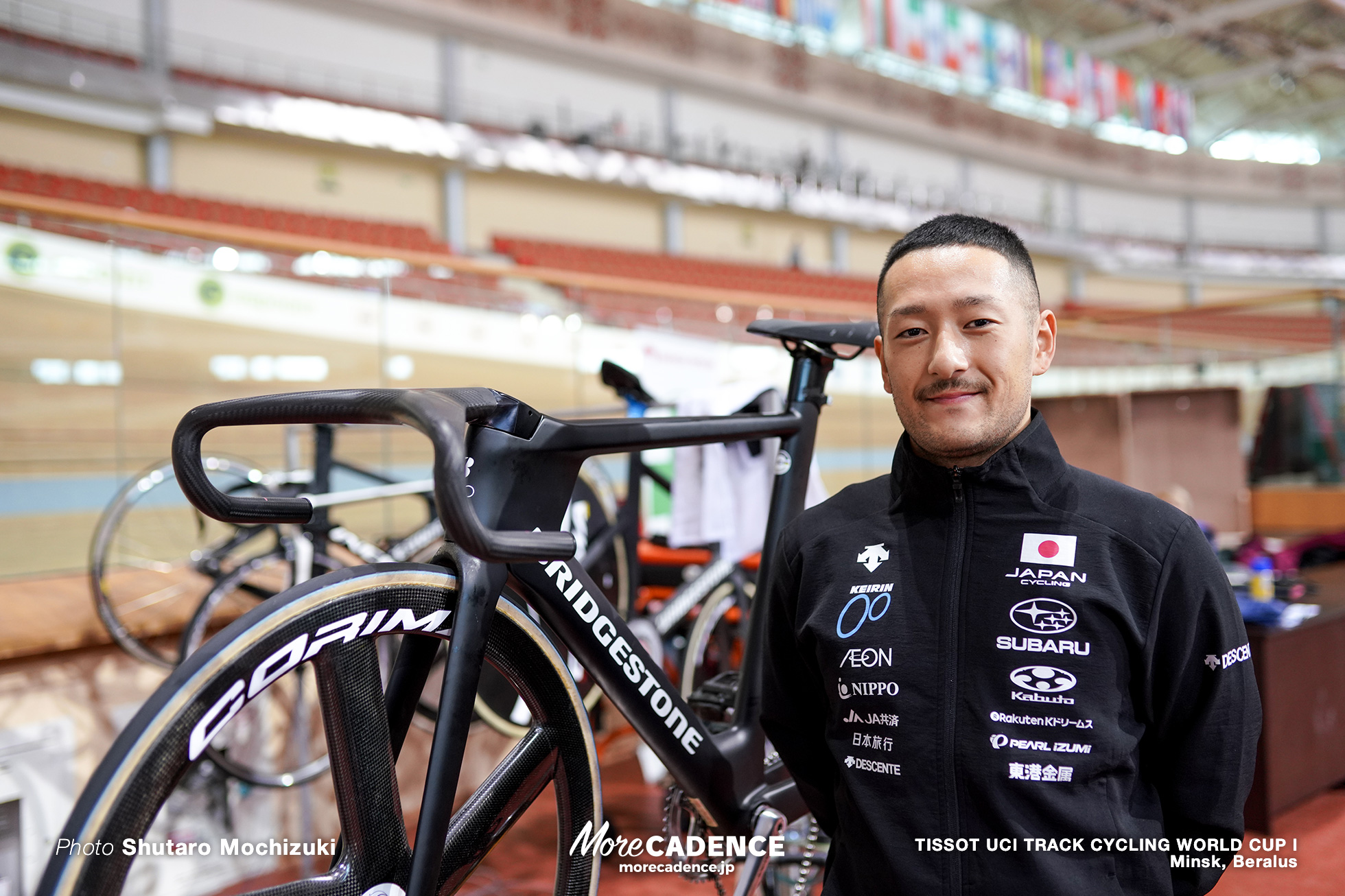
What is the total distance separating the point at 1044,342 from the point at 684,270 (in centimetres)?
1075

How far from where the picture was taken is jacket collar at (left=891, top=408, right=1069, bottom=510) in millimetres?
998

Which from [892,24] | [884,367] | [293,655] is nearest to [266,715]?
[293,655]

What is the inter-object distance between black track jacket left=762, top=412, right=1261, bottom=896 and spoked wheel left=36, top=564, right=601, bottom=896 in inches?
13.5

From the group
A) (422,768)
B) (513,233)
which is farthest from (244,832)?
(513,233)

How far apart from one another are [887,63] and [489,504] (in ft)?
52.1

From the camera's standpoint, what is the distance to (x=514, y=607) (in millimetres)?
981

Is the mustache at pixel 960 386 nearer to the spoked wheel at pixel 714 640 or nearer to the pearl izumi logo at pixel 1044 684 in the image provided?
the pearl izumi logo at pixel 1044 684

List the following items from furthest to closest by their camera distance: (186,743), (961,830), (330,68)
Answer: (330,68), (961,830), (186,743)

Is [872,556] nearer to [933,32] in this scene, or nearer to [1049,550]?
[1049,550]

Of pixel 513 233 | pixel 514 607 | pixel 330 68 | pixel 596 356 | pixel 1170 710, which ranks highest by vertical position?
pixel 330 68

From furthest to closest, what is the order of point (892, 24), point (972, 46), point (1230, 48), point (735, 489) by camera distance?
point (1230, 48) → point (972, 46) → point (892, 24) → point (735, 489)

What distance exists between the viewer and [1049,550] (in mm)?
971

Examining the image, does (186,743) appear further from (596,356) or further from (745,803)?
(596,356)

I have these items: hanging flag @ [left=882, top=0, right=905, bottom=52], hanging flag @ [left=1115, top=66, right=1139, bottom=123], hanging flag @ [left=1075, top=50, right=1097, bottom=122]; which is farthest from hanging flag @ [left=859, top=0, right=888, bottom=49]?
hanging flag @ [left=1115, top=66, right=1139, bottom=123]
